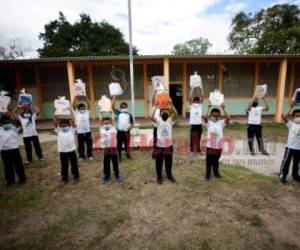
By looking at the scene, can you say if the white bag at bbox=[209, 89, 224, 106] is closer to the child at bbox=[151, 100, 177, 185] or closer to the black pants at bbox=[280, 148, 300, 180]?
the child at bbox=[151, 100, 177, 185]

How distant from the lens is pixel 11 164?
392 cm

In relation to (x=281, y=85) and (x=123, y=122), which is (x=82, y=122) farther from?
(x=281, y=85)

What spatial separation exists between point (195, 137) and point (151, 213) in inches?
119

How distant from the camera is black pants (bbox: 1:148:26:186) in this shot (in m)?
3.82

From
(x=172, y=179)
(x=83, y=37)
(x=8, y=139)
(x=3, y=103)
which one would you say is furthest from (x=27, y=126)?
(x=83, y=37)

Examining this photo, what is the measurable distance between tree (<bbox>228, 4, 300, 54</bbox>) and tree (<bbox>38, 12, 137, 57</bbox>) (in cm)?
1139

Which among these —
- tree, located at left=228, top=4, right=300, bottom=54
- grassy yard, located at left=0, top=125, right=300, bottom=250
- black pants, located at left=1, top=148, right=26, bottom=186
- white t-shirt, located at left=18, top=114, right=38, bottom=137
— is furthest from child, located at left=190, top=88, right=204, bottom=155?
tree, located at left=228, top=4, right=300, bottom=54

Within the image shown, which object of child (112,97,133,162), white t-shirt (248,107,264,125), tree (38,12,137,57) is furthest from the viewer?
tree (38,12,137,57)

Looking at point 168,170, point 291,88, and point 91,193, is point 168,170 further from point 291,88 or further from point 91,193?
point 291,88

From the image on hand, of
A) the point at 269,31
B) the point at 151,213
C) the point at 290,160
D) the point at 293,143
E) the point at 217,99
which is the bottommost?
the point at 151,213

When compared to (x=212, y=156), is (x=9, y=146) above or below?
above

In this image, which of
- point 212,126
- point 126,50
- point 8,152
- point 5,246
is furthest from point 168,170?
point 126,50

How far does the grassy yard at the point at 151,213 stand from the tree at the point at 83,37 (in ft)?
63.6

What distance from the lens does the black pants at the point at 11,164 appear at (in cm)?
382
